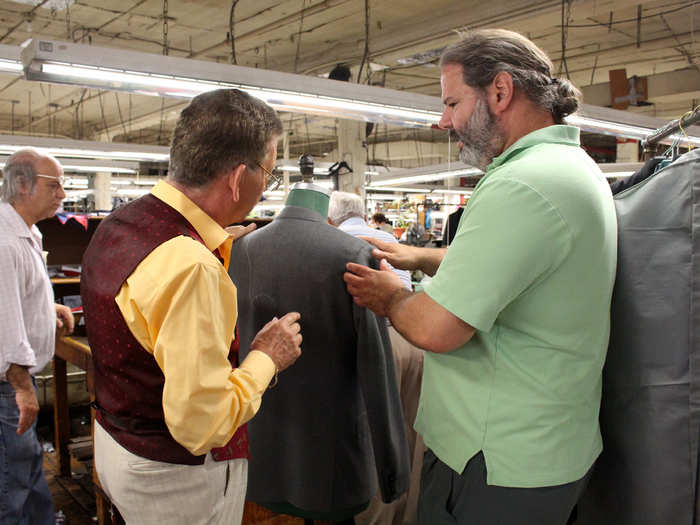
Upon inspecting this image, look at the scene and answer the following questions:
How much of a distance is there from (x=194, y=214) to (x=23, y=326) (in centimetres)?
160

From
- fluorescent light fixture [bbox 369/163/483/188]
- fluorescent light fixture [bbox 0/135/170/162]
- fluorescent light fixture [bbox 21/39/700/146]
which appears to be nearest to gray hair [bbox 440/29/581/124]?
fluorescent light fixture [bbox 21/39/700/146]

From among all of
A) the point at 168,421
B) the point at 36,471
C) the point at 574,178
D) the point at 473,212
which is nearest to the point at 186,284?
the point at 168,421

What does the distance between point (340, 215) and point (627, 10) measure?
16.3ft

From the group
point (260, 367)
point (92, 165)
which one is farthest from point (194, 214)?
point (92, 165)

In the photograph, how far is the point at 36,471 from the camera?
2.70 metres

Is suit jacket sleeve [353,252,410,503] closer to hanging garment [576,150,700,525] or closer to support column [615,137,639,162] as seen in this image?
hanging garment [576,150,700,525]

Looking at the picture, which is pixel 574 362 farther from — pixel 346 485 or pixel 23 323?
pixel 23 323

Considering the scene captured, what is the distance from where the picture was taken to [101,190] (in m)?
11.6

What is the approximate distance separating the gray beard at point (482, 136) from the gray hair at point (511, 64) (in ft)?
0.21

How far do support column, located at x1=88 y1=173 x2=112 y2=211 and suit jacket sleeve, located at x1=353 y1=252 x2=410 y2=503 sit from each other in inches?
422

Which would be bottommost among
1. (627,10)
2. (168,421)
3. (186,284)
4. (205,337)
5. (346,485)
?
(346,485)

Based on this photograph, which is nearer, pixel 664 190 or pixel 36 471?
pixel 664 190

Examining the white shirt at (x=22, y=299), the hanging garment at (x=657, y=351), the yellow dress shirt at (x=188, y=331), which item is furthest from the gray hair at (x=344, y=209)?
the yellow dress shirt at (x=188, y=331)

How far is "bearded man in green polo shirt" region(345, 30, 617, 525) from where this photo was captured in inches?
46.9
